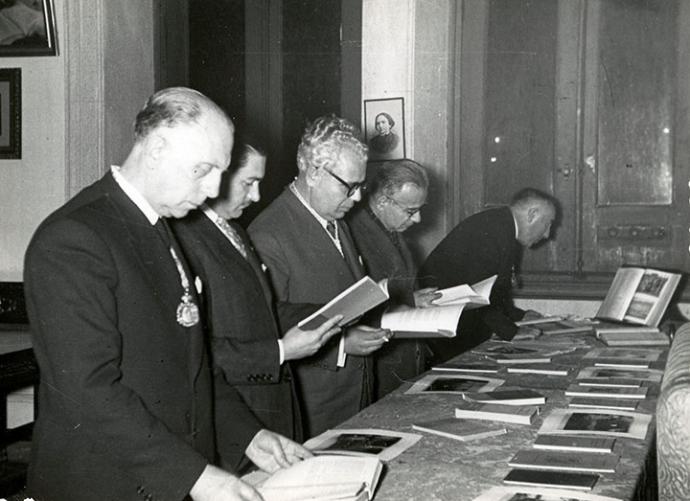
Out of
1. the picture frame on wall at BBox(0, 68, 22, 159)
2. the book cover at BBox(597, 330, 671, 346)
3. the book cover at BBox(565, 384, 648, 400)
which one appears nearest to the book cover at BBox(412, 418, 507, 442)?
the book cover at BBox(565, 384, 648, 400)

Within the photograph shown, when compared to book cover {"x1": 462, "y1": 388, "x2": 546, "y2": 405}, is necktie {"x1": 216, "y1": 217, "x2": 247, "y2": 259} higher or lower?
higher

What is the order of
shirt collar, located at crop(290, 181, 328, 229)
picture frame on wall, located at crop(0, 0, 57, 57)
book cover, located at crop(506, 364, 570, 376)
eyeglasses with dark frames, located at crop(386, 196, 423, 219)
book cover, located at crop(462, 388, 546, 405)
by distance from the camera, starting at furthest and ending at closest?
picture frame on wall, located at crop(0, 0, 57, 57) < eyeglasses with dark frames, located at crop(386, 196, 423, 219) < book cover, located at crop(506, 364, 570, 376) < shirt collar, located at crop(290, 181, 328, 229) < book cover, located at crop(462, 388, 546, 405)

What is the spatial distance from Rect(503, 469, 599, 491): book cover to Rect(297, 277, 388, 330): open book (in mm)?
784

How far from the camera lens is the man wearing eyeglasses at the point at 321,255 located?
3.13 meters

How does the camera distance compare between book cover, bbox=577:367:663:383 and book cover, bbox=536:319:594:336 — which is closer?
book cover, bbox=577:367:663:383

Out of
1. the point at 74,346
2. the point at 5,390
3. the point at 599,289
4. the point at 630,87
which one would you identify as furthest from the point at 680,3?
the point at 74,346

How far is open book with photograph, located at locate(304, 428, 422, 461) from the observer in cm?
221

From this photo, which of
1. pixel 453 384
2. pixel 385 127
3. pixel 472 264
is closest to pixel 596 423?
pixel 453 384

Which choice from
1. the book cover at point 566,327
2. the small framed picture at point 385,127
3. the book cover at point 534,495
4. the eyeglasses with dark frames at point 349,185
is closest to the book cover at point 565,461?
the book cover at point 534,495

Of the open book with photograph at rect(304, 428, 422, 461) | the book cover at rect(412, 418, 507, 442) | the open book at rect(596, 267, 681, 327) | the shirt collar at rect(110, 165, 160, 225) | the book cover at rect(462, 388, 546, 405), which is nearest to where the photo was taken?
the shirt collar at rect(110, 165, 160, 225)

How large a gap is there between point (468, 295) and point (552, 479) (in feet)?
5.77

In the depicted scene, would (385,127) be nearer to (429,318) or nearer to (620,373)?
(429,318)

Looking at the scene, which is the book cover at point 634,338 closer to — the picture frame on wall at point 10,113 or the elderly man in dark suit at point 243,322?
the elderly man in dark suit at point 243,322

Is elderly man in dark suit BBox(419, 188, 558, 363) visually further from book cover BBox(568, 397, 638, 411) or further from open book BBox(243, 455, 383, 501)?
open book BBox(243, 455, 383, 501)
